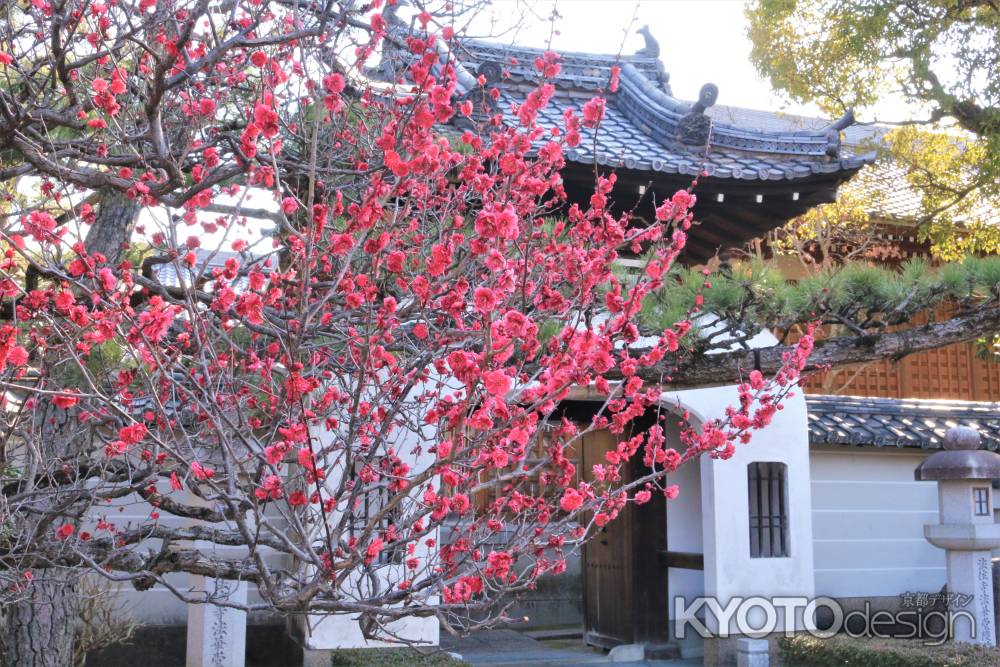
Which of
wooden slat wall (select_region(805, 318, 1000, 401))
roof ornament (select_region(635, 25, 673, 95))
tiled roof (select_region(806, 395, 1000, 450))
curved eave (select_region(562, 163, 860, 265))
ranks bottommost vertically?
tiled roof (select_region(806, 395, 1000, 450))

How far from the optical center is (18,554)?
12.5ft

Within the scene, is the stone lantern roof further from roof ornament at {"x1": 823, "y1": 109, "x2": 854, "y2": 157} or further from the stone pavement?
the stone pavement

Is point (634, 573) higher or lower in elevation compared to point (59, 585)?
lower

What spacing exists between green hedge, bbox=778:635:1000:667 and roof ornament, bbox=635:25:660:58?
701 centimetres

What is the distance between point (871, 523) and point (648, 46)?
20.1ft

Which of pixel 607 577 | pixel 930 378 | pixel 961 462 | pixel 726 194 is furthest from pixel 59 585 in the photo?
pixel 930 378

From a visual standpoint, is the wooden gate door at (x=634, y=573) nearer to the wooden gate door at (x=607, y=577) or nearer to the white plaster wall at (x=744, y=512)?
the wooden gate door at (x=607, y=577)

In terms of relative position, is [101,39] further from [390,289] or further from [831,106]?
[831,106]

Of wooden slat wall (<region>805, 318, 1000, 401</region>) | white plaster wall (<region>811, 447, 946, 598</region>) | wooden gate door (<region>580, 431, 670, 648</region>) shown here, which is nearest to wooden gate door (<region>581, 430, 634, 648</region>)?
wooden gate door (<region>580, 431, 670, 648</region>)

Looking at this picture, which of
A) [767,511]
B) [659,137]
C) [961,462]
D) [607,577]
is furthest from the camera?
[607,577]

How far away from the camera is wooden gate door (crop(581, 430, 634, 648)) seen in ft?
31.9

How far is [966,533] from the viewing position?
24.7 feet

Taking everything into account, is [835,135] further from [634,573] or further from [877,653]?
[634,573]

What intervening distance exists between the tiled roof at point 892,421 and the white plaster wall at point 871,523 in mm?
258
